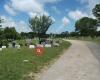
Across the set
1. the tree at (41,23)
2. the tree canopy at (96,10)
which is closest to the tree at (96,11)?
the tree canopy at (96,10)

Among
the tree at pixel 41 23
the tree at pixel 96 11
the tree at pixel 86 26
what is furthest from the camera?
the tree at pixel 86 26

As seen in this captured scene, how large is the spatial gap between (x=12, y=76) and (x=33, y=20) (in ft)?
155

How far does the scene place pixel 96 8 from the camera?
9119 centimetres

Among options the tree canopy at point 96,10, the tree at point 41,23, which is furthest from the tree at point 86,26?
the tree at point 41,23

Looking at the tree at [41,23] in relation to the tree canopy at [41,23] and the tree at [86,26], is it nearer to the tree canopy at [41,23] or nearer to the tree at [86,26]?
the tree canopy at [41,23]

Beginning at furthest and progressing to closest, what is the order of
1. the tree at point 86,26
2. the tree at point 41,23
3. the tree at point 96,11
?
the tree at point 86,26, the tree at point 96,11, the tree at point 41,23

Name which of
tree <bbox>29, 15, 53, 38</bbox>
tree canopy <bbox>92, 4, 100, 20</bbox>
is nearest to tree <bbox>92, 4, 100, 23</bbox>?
tree canopy <bbox>92, 4, 100, 20</bbox>

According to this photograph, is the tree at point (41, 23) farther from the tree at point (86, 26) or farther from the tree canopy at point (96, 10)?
the tree at point (86, 26)

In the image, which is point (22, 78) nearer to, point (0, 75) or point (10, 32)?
point (0, 75)

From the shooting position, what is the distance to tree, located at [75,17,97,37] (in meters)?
131

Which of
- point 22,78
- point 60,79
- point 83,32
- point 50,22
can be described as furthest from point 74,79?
point 83,32

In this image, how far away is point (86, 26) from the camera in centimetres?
A: 13725

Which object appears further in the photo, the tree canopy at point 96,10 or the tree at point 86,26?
the tree at point 86,26

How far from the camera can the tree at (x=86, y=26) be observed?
130875 millimetres
